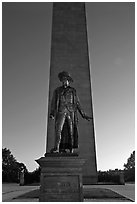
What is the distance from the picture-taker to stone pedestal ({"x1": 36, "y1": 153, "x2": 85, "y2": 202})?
259 inches

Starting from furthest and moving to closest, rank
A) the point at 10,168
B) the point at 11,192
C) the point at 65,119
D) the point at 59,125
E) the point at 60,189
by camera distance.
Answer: the point at 10,168 → the point at 11,192 → the point at 65,119 → the point at 59,125 → the point at 60,189

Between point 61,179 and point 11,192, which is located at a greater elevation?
point 61,179

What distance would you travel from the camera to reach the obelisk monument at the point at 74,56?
66.2 feet

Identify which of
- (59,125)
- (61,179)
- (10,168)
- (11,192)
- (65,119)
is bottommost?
(10,168)

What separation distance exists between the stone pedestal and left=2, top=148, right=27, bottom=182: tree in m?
29.1

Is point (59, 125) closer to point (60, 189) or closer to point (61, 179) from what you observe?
point (61, 179)

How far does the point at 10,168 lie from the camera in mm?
42625

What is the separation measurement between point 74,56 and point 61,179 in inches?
645

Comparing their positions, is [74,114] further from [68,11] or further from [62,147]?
[68,11]

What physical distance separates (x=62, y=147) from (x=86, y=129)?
13.1 metres

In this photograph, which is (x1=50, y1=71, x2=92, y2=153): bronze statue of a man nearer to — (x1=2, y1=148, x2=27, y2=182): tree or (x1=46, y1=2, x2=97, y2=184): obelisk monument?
(x1=46, y1=2, x2=97, y2=184): obelisk monument

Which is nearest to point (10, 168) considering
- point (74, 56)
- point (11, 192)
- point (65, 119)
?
point (74, 56)

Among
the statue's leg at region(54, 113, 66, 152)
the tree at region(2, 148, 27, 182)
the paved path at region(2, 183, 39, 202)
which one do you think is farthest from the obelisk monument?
the tree at region(2, 148, 27, 182)

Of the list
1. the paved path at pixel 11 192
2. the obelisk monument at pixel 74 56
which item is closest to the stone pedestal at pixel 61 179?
the paved path at pixel 11 192
